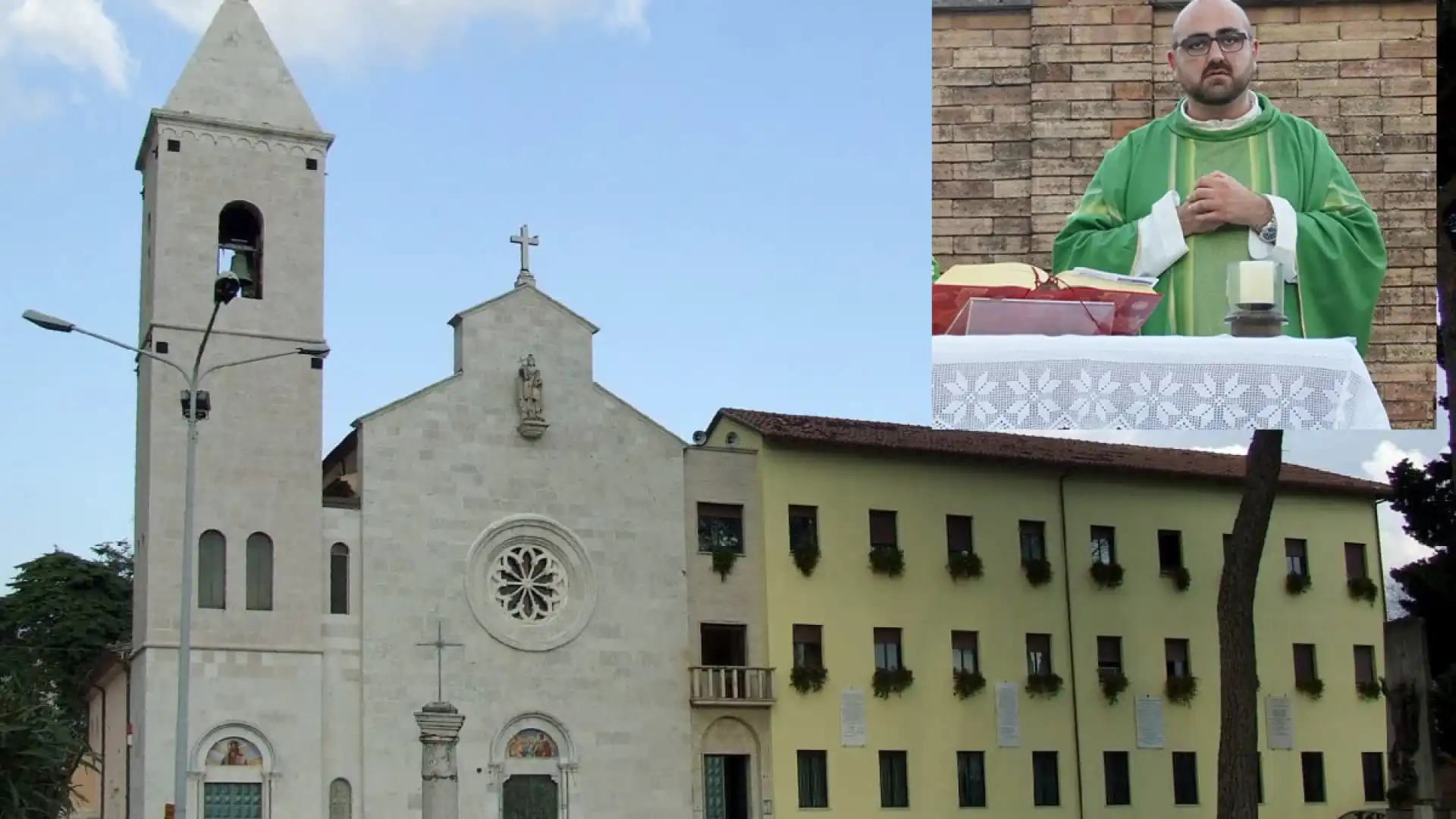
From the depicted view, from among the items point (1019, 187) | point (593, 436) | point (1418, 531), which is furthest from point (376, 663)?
point (1418, 531)


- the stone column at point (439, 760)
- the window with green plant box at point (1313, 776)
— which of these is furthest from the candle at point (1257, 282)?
the window with green plant box at point (1313, 776)

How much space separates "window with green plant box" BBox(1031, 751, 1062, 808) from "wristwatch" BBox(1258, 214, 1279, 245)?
16.7 m

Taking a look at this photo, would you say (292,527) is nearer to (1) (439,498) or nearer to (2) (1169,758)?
(1) (439,498)

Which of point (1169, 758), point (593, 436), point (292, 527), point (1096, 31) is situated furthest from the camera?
point (1169, 758)

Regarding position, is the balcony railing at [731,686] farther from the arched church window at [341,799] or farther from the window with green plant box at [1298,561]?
the window with green plant box at [1298,561]

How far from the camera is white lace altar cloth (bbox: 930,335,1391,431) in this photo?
2280 cm

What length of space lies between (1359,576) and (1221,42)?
19.9m

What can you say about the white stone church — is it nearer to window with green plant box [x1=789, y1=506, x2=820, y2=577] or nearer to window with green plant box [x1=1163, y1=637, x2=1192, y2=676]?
window with green plant box [x1=789, y1=506, x2=820, y2=577]

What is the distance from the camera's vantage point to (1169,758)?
3875cm

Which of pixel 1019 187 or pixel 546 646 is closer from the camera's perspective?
pixel 1019 187

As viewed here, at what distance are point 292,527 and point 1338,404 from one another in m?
16.9

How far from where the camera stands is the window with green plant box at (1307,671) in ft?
129

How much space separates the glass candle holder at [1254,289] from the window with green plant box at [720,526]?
1493cm

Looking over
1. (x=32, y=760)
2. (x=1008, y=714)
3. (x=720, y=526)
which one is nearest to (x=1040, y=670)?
(x=1008, y=714)
